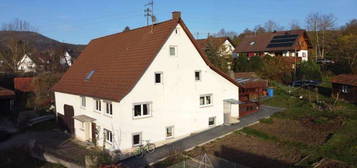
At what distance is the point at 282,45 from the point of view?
5241 centimetres

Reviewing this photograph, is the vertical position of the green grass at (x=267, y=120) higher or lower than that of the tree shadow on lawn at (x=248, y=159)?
higher

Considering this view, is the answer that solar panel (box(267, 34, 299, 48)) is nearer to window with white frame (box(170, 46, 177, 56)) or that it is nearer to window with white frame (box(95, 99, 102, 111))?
window with white frame (box(170, 46, 177, 56))

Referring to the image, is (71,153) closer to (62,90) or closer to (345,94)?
(62,90)

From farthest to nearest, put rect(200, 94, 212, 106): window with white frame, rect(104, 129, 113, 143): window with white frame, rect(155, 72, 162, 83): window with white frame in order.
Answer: rect(200, 94, 212, 106): window with white frame
rect(155, 72, 162, 83): window with white frame
rect(104, 129, 113, 143): window with white frame

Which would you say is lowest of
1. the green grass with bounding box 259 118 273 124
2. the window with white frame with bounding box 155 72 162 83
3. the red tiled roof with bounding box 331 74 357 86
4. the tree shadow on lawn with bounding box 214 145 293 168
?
the tree shadow on lawn with bounding box 214 145 293 168

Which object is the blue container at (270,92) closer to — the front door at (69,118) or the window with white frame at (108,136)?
the window with white frame at (108,136)

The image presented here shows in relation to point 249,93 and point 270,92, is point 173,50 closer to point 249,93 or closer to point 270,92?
point 249,93

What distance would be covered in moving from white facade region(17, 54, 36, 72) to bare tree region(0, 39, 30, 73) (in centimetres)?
55

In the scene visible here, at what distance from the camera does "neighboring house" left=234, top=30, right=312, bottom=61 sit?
51219mm

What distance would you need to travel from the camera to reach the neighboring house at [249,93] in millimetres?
28417

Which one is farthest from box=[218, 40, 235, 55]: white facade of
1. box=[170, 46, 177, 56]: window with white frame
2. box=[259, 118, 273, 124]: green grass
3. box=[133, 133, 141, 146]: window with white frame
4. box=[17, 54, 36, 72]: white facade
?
box=[17, 54, 36, 72]: white facade

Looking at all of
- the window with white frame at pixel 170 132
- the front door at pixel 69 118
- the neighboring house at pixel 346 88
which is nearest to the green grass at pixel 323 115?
the neighboring house at pixel 346 88

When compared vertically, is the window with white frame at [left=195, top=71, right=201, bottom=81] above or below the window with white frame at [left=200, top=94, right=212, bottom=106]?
above

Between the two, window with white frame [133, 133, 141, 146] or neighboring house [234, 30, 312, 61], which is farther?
neighboring house [234, 30, 312, 61]
